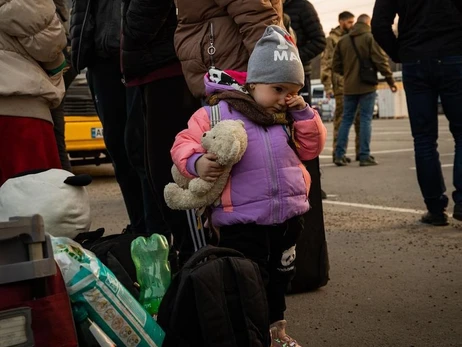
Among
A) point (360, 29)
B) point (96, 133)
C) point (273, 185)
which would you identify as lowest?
point (96, 133)

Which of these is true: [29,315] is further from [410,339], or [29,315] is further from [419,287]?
[419,287]

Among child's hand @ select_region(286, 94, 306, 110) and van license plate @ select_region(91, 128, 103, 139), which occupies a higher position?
child's hand @ select_region(286, 94, 306, 110)

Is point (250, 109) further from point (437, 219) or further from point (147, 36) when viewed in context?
point (437, 219)

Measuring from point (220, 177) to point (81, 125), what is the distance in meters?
7.03

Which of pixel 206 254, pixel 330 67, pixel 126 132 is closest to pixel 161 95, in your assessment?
pixel 126 132

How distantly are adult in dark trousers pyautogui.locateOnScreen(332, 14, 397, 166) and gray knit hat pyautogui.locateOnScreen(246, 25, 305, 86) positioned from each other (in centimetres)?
768

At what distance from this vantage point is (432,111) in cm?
575

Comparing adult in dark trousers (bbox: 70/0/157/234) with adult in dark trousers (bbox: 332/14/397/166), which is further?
adult in dark trousers (bbox: 332/14/397/166)

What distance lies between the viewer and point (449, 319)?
361cm

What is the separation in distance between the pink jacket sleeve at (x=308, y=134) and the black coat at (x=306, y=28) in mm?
3987

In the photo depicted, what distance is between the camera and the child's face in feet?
10.3

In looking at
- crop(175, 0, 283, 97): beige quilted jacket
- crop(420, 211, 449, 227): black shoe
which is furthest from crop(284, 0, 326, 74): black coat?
crop(175, 0, 283, 97): beige quilted jacket

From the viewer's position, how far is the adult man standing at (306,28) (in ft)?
23.6

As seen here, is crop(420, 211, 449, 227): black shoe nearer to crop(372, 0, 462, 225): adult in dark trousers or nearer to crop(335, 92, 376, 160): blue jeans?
crop(372, 0, 462, 225): adult in dark trousers
